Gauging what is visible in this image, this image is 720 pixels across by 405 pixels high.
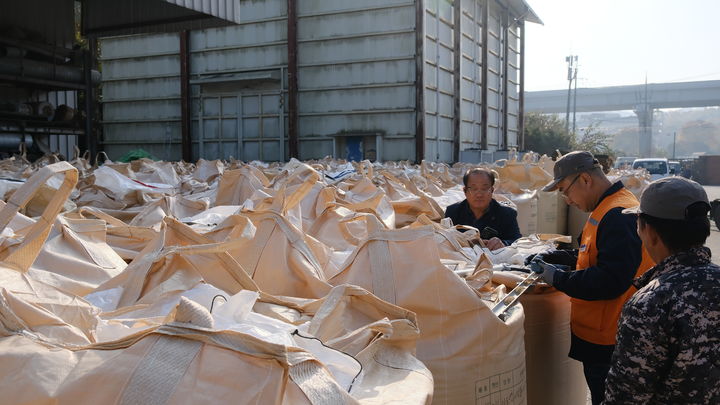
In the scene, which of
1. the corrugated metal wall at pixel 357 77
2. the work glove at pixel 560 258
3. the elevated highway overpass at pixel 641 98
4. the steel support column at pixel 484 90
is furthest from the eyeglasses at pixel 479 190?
the elevated highway overpass at pixel 641 98

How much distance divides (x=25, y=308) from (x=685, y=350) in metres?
1.53

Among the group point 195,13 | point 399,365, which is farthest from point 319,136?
point 399,365

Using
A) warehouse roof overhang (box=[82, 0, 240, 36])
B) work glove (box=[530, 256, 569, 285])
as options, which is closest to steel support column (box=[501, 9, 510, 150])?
warehouse roof overhang (box=[82, 0, 240, 36])

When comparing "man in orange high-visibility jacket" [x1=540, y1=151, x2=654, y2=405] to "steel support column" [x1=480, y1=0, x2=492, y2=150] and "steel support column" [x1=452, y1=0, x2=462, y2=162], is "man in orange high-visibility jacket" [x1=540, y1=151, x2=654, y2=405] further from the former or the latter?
"steel support column" [x1=480, y1=0, x2=492, y2=150]

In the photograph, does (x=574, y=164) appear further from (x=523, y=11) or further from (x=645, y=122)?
(x=645, y=122)

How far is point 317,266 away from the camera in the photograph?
1.92m

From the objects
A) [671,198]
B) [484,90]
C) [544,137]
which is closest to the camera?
[671,198]

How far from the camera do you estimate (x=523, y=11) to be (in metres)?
23.3

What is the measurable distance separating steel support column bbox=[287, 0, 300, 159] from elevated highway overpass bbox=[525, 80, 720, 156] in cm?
4126

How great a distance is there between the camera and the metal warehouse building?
15859 mm

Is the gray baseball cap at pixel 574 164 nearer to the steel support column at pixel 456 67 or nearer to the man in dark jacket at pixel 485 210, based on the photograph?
the man in dark jacket at pixel 485 210

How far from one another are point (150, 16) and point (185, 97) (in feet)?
17.8

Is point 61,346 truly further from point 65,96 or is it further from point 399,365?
point 65,96

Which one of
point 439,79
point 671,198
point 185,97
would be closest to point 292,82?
point 185,97
